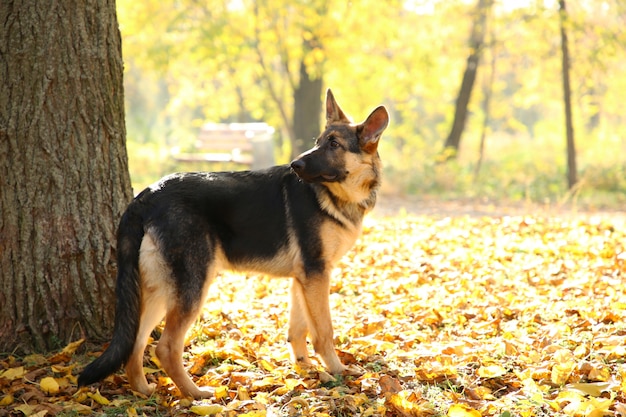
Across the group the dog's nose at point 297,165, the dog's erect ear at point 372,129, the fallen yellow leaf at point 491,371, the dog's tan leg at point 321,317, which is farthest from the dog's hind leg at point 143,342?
the fallen yellow leaf at point 491,371

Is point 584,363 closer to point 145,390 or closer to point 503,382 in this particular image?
point 503,382

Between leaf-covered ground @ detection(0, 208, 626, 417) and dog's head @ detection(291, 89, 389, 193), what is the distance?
1263 mm

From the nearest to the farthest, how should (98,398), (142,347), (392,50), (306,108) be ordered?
(98,398) → (142,347) → (306,108) → (392,50)

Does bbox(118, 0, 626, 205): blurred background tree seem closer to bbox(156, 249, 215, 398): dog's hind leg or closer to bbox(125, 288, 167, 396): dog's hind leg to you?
bbox(156, 249, 215, 398): dog's hind leg

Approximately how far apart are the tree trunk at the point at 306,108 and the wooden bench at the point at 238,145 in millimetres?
911

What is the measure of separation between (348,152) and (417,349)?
1496 millimetres

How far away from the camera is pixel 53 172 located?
13.7ft

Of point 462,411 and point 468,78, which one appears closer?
point 462,411

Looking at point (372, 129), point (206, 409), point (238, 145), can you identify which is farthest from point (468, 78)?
point (206, 409)

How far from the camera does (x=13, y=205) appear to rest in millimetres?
4137

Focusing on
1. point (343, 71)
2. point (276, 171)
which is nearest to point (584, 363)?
point (276, 171)

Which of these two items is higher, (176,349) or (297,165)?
(297,165)

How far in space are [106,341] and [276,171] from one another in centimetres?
171

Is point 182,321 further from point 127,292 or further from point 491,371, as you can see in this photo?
point 491,371
